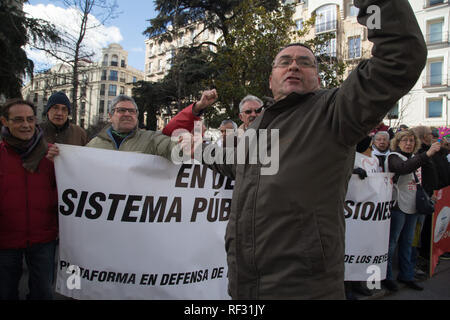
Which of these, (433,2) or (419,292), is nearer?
(419,292)

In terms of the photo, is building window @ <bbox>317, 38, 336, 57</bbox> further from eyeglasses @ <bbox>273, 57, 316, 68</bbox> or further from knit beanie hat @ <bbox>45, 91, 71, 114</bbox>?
eyeglasses @ <bbox>273, 57, 316, 68</bbox>

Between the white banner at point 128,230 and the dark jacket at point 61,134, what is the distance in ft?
2.74

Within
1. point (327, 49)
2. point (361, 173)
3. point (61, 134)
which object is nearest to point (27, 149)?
point (61, 134)

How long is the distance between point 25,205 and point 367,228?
137 inches

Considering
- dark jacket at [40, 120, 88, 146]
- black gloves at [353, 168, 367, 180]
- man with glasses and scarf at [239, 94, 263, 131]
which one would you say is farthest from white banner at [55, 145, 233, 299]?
black gloves at [353, 168, 367, 180]

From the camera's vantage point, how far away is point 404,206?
4.23 metres

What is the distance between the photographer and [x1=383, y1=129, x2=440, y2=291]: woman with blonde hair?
163 inches

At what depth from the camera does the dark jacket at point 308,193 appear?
1212 millimetres

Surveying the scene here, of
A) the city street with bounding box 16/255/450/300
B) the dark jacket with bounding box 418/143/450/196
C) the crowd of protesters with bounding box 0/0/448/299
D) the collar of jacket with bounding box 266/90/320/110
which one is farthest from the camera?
the dark jacket with bounding box 418/143/450/196

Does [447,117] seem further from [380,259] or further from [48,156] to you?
[48,156]

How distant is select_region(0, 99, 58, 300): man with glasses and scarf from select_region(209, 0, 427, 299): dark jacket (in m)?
1.80

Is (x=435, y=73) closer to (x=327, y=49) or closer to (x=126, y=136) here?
(x=327, y=49)

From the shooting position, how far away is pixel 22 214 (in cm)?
246
